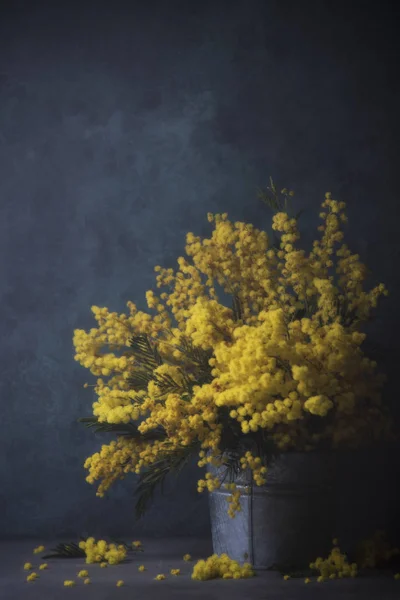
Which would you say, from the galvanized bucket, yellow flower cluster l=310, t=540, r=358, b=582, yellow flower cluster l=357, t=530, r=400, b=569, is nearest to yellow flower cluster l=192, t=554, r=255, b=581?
the galvanized bucket

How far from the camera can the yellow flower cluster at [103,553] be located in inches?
81.3

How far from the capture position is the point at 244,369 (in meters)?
1.75

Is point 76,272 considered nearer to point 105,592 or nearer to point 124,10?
point 124,10

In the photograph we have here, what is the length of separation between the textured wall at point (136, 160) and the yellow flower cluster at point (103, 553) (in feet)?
1.00

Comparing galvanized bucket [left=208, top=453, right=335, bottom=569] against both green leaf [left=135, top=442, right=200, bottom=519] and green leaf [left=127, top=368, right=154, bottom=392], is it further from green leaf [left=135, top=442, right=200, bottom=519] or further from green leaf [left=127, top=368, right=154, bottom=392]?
green leaf [left=127, top=368, right=154, bottom=392]

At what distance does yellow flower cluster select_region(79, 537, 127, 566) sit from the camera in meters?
2.07

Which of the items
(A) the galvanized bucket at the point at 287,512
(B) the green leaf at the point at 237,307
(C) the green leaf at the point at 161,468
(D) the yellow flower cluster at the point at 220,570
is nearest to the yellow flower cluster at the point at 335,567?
(A) the galvanized bucket at the point at 287,512

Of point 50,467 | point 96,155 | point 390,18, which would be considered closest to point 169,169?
point 96,155

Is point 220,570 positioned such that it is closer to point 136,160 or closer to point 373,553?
point 373,553

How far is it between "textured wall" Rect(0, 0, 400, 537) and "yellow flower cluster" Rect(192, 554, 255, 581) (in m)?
0.50

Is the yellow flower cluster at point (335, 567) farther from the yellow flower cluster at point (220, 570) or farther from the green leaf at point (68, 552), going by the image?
the green leaf at point (68, 552)

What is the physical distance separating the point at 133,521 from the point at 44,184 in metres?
1.05

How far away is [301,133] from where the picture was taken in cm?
247

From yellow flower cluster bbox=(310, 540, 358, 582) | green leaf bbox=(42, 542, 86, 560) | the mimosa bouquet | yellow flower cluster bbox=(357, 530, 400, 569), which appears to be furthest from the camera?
green leaf bbox=(42, 542, 86, 560)
